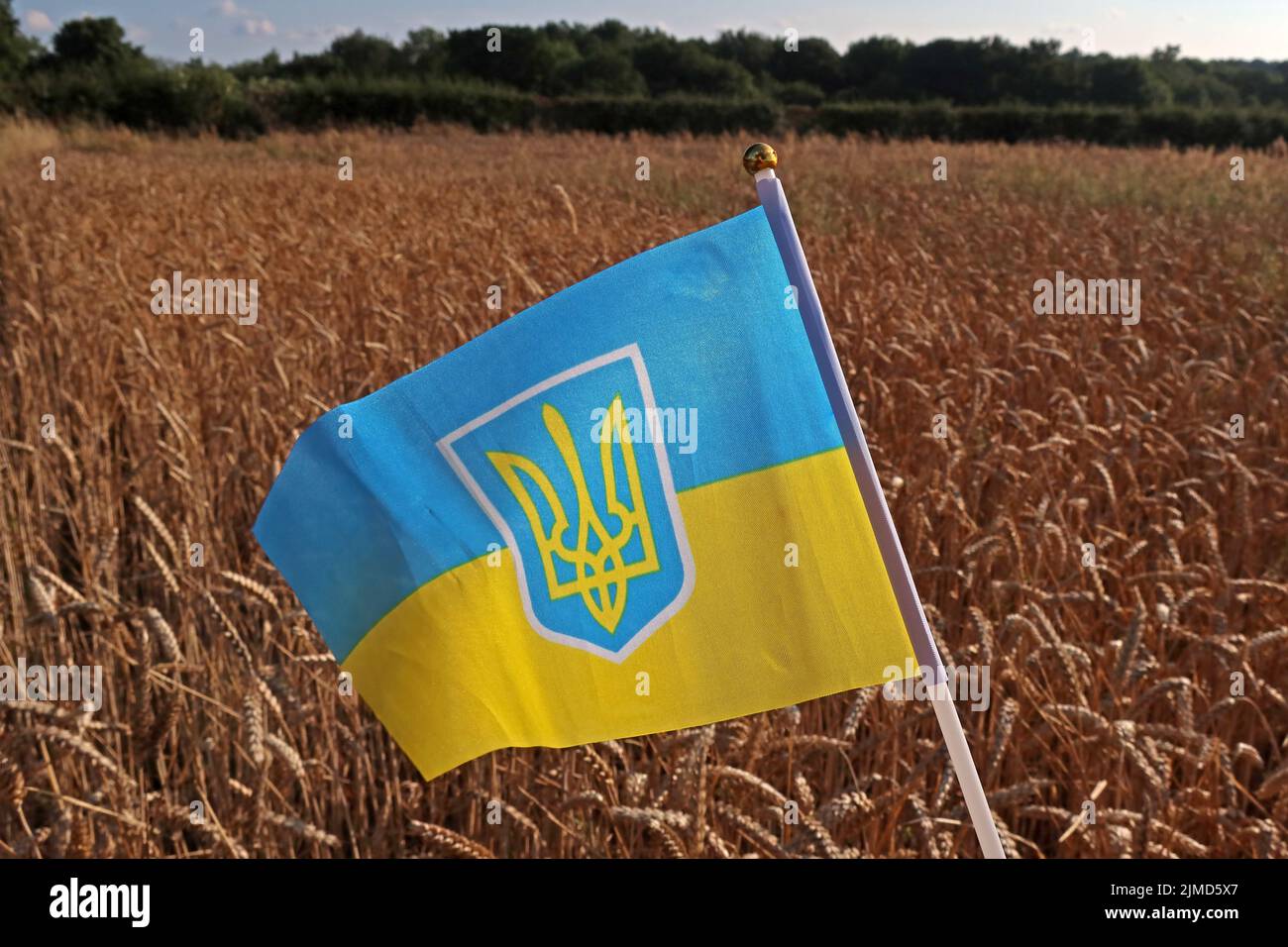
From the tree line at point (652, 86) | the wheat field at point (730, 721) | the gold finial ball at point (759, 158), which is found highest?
the tree line at point (652, 86)

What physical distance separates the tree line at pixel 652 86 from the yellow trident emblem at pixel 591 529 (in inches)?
1347

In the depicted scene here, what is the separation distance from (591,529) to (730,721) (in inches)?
47.3

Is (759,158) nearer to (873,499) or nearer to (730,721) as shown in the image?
(873,499)

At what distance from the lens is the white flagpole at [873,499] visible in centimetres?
155

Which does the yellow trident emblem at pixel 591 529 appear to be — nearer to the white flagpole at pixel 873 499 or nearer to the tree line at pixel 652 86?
the white flagpole at pixel 873 499

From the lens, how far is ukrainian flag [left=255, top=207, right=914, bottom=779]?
5.24 feet

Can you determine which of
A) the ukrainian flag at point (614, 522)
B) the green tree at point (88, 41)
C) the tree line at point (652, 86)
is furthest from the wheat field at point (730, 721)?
the green tree at point (88, 41)

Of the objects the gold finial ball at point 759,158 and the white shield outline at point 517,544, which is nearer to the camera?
the gold finial ball at point 759,158

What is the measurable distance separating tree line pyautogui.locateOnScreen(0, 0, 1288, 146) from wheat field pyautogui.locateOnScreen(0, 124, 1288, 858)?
1087 inches


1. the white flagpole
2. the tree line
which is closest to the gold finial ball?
the white flagpole

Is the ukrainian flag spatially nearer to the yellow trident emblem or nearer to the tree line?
the yellow trident emblem

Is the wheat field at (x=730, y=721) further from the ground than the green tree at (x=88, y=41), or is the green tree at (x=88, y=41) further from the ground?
the green tree at (x=88, y=41)

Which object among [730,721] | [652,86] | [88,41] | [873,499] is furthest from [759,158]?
[88,41]

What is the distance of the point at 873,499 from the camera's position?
1578mm
